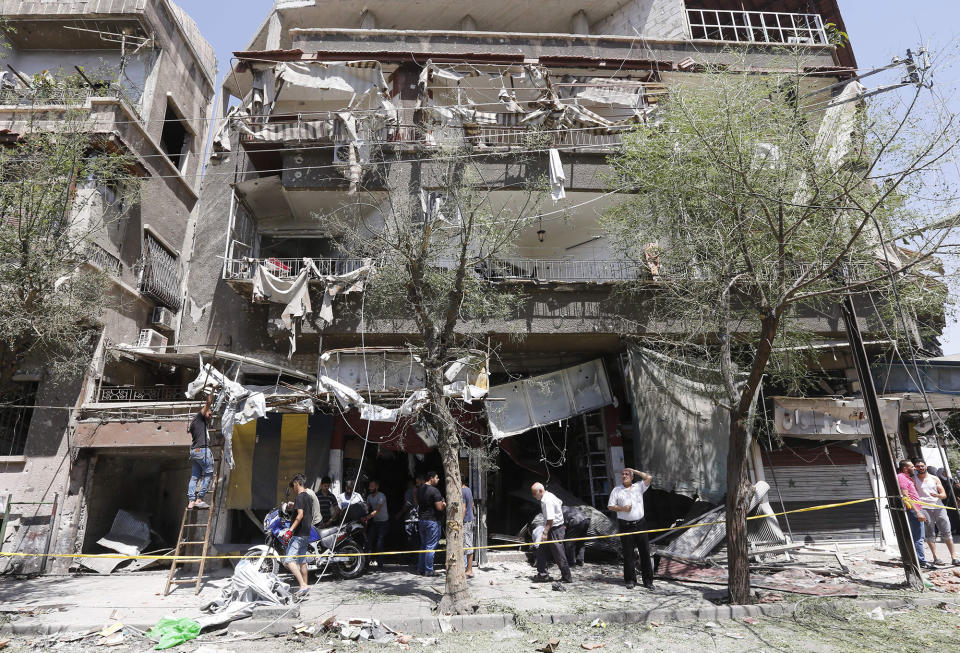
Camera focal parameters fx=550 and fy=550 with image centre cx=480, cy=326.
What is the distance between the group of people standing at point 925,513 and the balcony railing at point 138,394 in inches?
581

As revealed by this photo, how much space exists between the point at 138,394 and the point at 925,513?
53.2ft

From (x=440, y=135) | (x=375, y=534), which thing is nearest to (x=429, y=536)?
(x=375, y=534)

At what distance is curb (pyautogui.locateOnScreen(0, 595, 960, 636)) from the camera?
6.82 m

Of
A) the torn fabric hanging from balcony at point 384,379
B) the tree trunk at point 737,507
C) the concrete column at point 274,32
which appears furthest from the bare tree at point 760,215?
the concrete column at point 274,32

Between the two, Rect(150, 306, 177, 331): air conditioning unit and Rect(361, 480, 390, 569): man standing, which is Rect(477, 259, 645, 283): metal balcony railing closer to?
Rect(361, 480, 390, 569): man standing

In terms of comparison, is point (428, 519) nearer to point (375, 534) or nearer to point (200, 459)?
point (375, 534)

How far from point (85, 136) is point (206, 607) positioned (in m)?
9.71

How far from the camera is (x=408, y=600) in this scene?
26.9 feet

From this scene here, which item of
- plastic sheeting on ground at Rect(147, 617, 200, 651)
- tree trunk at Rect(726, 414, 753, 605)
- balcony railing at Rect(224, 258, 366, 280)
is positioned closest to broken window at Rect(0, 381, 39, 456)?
balcony railing at Rect(224, 258, 366, 280)

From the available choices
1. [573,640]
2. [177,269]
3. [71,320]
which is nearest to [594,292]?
[573,640]

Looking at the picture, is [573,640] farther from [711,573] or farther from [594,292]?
[594,292]

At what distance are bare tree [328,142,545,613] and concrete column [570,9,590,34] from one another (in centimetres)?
834

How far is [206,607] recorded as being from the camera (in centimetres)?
763

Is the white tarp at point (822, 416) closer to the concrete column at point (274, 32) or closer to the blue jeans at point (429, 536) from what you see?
the blue jeans at point (429, 536)
